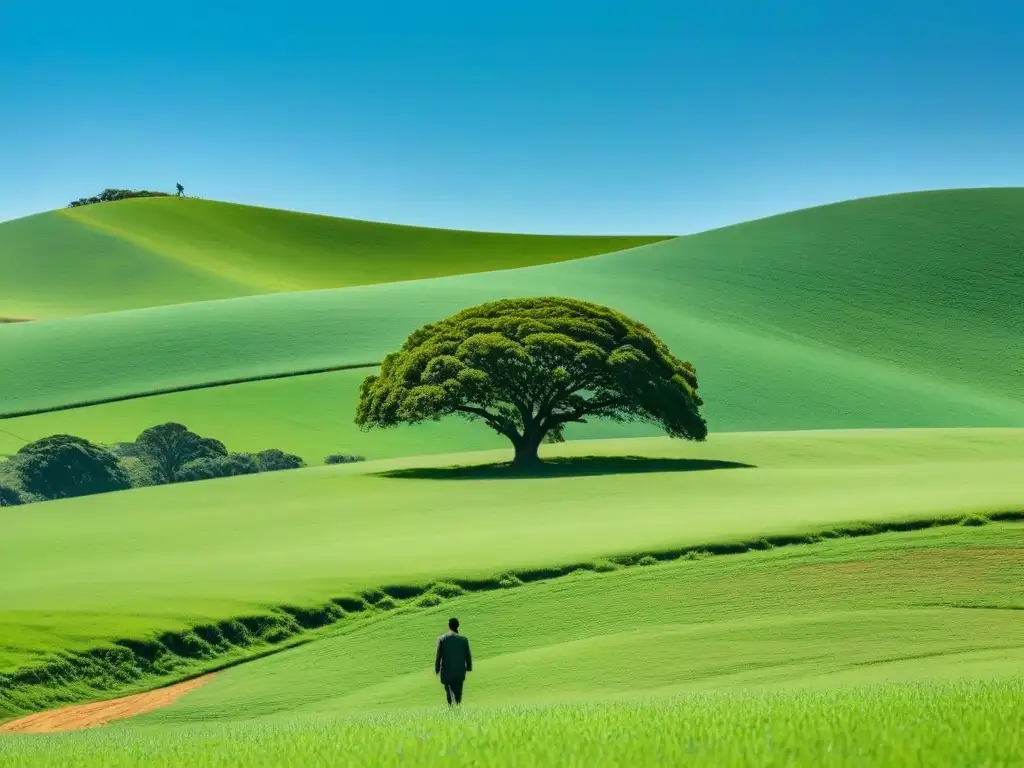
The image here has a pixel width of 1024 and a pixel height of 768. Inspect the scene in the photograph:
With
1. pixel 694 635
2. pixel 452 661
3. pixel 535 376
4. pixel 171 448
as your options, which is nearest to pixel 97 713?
pixel 452 661

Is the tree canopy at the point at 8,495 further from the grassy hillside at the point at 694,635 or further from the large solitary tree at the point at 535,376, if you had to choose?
the grassy hillside at the point at 694,635

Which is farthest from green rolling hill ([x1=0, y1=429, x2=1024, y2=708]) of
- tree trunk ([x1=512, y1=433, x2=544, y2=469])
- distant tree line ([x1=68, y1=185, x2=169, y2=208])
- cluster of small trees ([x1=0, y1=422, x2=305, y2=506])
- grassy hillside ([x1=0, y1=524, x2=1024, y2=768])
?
distant tree line ([x1=68, y1=185, x2=169, y2=208])

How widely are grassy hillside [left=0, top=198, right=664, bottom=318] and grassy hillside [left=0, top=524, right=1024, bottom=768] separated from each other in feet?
385

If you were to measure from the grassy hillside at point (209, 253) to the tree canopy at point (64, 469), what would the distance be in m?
78.1

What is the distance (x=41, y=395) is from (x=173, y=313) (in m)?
22.2

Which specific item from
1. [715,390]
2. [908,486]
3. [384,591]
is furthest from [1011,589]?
[715,390]

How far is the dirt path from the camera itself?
1905cm

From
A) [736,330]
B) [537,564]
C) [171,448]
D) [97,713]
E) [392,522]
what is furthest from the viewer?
[736,330]

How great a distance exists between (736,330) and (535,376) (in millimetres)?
43721

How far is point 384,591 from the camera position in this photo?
2544 cm

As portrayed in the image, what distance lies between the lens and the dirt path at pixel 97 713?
1905cm

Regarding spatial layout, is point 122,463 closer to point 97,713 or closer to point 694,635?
point 97,713

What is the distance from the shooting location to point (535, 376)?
48.0 meters

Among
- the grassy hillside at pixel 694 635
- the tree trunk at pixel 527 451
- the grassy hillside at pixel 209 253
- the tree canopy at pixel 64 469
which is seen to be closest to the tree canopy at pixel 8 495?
the tree canopy at pixel 64 469
